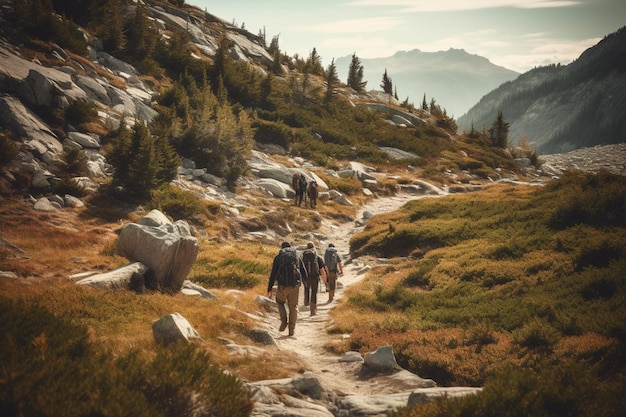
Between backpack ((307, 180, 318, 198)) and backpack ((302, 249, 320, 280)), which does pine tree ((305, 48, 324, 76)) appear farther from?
backpack ((302, 249, 320, 280))

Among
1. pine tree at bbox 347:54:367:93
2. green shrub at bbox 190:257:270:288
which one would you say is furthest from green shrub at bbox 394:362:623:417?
pine tree at bbox 347:54:367:93

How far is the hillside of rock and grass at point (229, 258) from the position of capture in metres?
4.97

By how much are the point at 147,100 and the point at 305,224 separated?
14.7 meters

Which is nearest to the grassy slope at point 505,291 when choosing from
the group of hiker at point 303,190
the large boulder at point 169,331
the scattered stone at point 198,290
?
the scattered stone at point 198,290

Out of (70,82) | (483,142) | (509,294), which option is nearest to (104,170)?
(70,82)

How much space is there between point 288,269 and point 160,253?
11.6 feet

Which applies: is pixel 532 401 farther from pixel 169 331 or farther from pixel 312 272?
pixel 312 272

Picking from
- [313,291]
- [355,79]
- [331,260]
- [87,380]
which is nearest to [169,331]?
[87,380]

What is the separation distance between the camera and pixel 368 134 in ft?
169

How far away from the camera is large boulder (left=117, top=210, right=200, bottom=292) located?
37.8 feet

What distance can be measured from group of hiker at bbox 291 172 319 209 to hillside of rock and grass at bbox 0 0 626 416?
2.73 ft

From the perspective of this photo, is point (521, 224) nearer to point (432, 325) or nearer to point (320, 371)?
point (432, 325)

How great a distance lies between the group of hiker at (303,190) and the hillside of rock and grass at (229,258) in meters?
0.83

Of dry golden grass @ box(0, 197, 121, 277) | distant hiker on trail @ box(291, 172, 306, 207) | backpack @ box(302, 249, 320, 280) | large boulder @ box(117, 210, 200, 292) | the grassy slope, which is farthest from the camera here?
distant hiker on trail @ box(291, 172, 306, 207)
